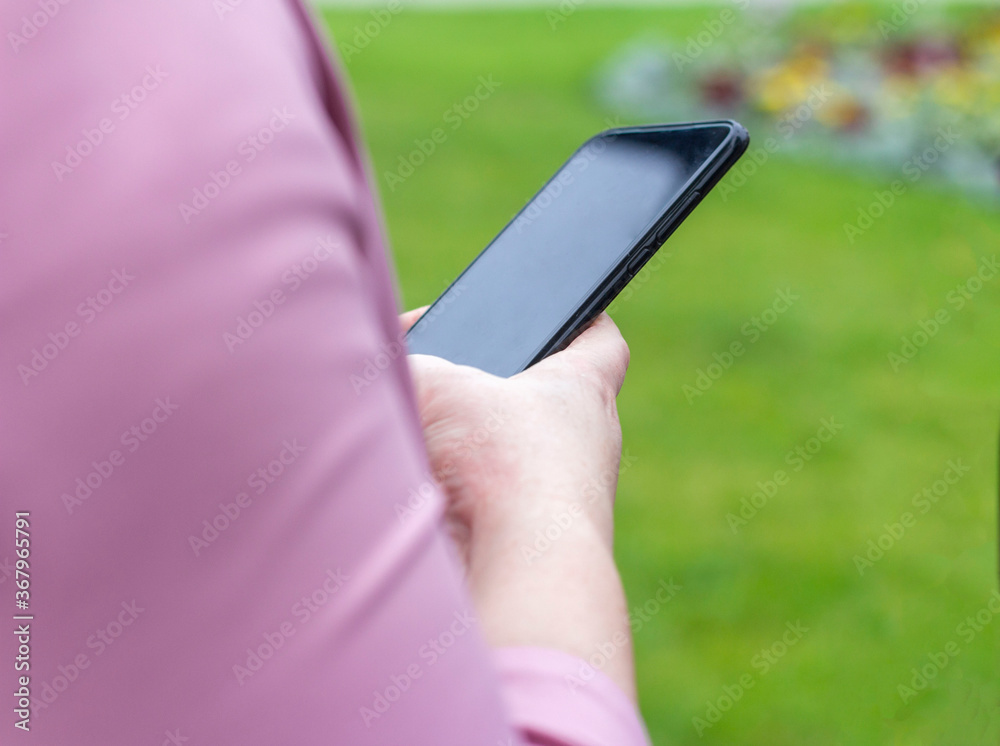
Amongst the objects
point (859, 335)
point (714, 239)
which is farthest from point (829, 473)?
point (714, 239)

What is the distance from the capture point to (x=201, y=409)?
0.43 meters

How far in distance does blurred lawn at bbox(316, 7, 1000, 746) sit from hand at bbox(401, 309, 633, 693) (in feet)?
4.42

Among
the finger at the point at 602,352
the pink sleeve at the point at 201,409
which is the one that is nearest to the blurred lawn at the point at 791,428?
the finger at the point at 602,352

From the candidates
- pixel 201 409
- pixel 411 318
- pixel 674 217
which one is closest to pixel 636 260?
pixel 674 217

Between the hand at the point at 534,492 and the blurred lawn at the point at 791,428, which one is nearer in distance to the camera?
the hand at the point at 534,492

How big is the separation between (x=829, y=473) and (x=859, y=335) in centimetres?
96

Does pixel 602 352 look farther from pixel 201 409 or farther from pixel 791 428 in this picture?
→ pixel 791 428

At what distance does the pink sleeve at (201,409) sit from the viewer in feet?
1.43

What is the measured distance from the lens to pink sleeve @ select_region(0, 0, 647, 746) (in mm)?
435

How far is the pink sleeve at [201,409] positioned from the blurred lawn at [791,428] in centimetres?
164

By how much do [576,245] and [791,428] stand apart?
2.51 m

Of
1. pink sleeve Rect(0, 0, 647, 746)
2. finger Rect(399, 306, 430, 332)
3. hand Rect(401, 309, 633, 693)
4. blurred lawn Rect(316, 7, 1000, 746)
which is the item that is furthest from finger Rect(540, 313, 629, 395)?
blurred lawn Rect(316, 7, 1000, 746)

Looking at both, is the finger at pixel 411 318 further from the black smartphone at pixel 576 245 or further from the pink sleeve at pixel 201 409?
the pink sleeve at pixel 201 409

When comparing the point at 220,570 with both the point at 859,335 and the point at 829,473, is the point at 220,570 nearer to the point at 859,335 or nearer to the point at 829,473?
the point at 829,473
